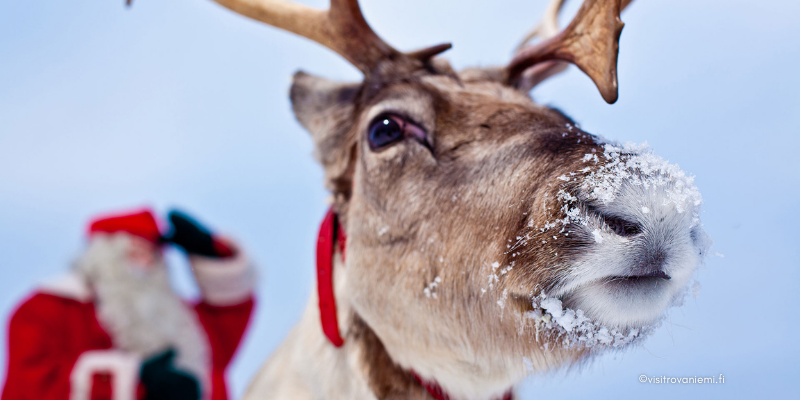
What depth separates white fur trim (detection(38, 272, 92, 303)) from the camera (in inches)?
98.0

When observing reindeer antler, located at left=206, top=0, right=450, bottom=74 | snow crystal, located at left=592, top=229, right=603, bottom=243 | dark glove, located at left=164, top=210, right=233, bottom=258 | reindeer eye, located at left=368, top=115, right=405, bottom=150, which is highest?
reindeer antler, located at left=206, top=0, right=450, bottom=74

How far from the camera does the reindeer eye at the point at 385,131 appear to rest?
73.4 inches

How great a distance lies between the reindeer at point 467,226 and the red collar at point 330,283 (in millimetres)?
10

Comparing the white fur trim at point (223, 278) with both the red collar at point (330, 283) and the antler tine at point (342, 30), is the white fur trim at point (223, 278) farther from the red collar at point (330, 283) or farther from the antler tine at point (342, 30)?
Answer: the antler tine at point (342, 30)

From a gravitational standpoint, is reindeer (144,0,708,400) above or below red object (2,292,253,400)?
above

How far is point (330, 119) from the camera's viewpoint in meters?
2.28

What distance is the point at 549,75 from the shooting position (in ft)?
9.04

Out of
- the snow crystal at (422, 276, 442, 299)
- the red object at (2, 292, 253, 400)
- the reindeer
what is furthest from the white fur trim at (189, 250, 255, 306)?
the snow crystal at (422, 276, 442, 299)

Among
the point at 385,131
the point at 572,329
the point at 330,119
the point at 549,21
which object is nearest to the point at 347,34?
the point at 330,119

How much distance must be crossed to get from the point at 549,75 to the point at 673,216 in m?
1.73

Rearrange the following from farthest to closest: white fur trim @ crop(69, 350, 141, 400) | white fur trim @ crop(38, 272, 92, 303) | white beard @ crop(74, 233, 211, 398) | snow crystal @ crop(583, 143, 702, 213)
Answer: white beard @ crop(74, 233, 211, 398) < white fur trim @ crop(38, 272, 92, 303) < white fur trim @ crop(69, 350, 141, 400) < snow crystal @ crop(583, 143, 702, 213)

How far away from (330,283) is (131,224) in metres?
1.52

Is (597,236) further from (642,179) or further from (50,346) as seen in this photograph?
(50,346)

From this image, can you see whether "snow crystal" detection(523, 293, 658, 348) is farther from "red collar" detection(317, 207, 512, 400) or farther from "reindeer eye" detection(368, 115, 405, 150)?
"reindeer eye" detection(368, 115, 405, 150)
